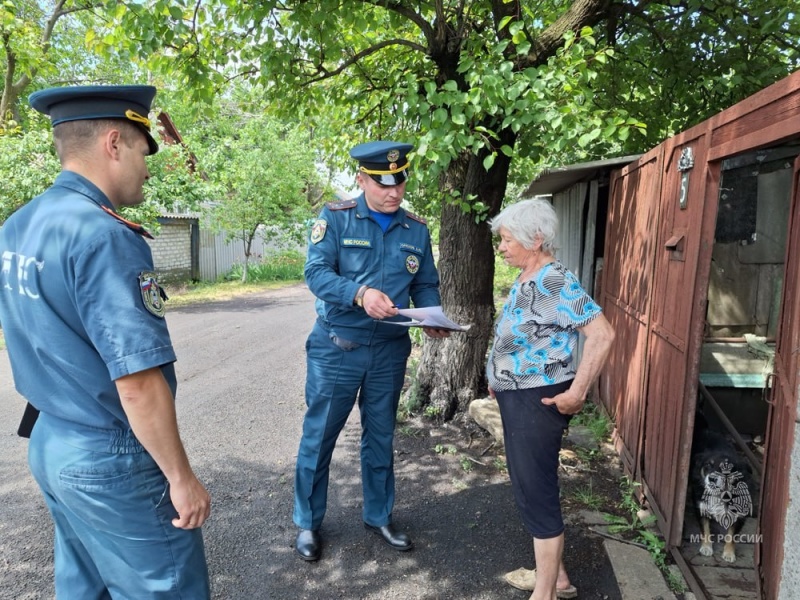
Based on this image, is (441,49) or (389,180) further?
(441,49)

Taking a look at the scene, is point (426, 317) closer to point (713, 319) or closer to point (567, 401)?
point (567, 401)

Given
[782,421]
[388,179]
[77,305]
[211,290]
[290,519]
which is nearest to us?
[77,305]

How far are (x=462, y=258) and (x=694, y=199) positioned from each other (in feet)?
7.32

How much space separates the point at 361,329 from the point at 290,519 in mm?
1414

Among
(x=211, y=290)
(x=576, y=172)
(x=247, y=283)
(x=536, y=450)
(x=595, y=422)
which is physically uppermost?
(x=576, y=172)

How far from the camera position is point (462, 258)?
4.85m

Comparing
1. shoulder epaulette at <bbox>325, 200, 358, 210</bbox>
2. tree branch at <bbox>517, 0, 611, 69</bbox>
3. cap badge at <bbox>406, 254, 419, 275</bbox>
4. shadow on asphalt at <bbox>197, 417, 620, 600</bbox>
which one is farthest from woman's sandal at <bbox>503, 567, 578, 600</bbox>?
tree branch at <bbox>517, 0, 611, 69</bbox>

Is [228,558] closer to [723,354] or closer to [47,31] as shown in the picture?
[723,354]

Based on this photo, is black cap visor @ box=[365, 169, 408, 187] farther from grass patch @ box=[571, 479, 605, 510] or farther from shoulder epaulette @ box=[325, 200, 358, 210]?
grass patch @ box=[571, 479, 605, 510]

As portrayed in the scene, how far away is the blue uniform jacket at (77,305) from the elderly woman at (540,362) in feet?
4.79

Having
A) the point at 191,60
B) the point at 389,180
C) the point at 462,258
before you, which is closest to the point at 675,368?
the point at 389,180

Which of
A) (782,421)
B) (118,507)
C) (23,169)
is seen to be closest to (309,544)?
(118,507)

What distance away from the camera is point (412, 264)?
3020 mm

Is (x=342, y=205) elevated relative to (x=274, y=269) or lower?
elevated
